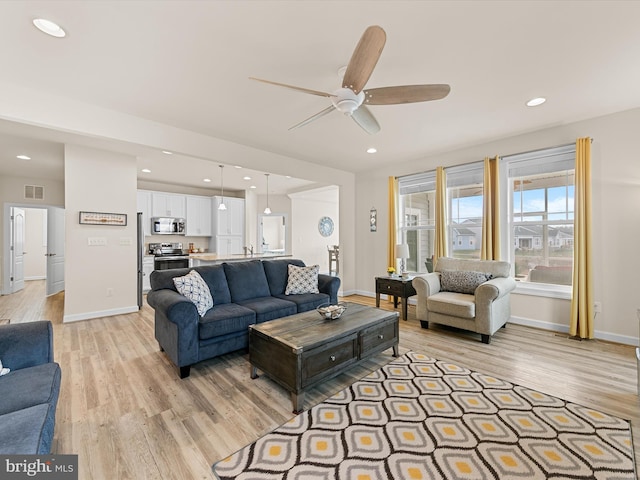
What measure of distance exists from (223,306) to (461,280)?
3.07 meters

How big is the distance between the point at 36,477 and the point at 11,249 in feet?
25.7

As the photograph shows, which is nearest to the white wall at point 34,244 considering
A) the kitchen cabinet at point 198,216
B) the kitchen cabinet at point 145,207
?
the kitchen cabinet at point 145,207

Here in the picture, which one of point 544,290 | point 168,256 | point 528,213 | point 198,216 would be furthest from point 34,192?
point 544,290

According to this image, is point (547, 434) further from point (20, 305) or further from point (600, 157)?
point (20, 305)

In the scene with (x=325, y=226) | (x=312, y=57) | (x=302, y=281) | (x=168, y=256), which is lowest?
(x=302, y=281)

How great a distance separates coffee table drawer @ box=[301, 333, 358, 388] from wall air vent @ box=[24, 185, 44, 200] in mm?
7664

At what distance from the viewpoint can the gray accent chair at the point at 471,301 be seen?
3.22m

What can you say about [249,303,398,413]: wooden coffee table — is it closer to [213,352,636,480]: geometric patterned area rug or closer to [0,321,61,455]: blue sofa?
[213,352,636,480]: geometric patterned area rug

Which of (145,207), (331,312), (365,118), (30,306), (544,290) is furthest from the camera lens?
(145,207)

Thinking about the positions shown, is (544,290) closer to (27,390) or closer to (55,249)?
(27,390)

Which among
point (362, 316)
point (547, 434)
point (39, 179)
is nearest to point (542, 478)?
point (547, 434)

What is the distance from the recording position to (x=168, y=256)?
259 inches

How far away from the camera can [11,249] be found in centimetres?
631

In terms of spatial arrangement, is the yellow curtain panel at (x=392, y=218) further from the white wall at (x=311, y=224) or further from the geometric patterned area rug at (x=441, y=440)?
the white wall at (x=311, y=224)
